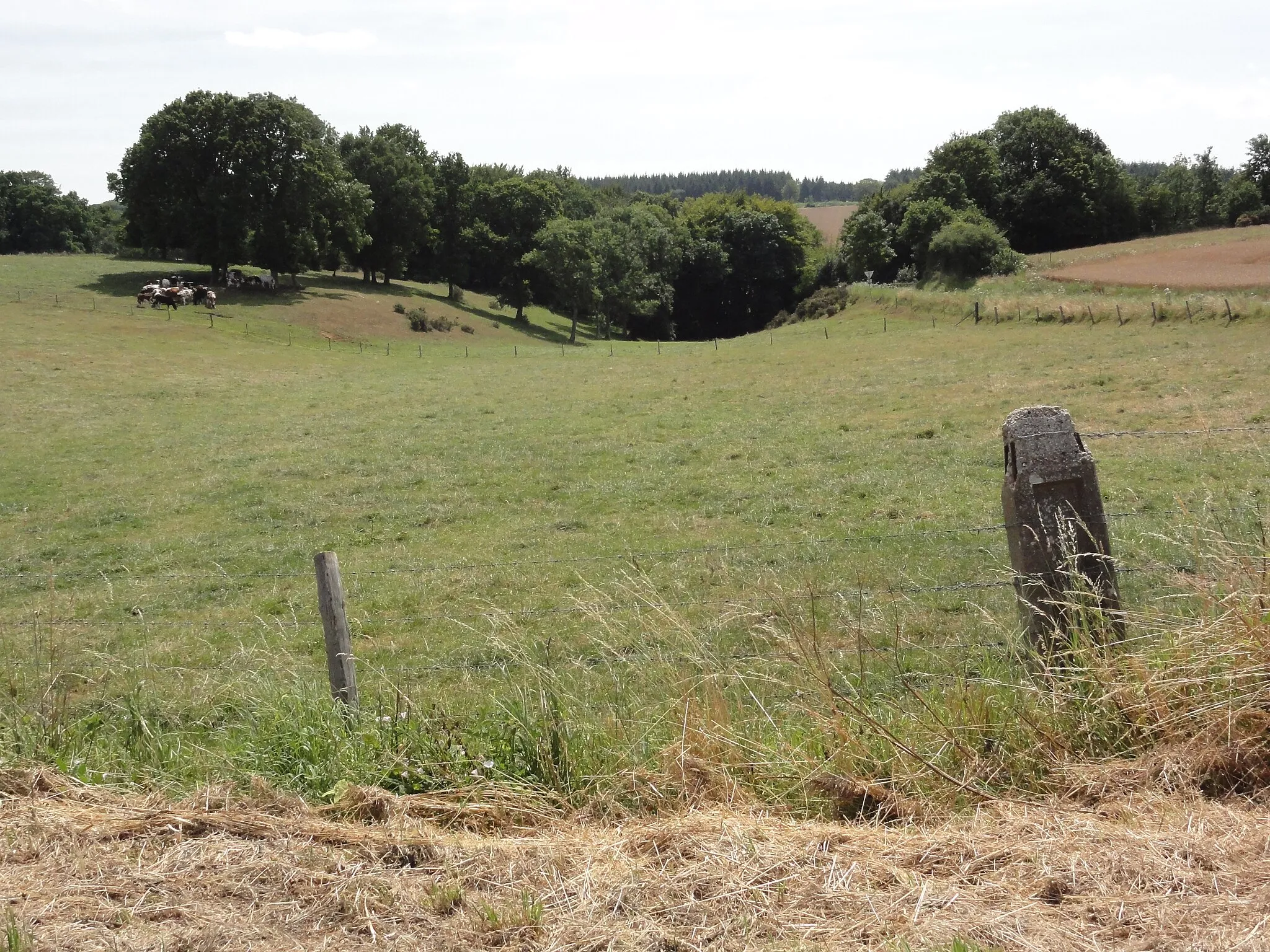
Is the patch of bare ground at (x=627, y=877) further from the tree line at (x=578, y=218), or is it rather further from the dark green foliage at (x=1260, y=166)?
the dark green foliage at (x=1260, y=166)

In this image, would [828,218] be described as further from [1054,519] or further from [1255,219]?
[1054,519]

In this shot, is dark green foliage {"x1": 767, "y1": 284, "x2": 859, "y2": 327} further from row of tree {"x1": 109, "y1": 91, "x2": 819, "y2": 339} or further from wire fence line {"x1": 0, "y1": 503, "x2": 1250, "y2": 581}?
wire fence line {"x1": 0, "y1": 503, "x2": 1250, "y2": 581}

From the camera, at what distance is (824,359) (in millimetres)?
41156

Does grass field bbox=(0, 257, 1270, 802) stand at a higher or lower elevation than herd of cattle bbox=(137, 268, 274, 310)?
lower

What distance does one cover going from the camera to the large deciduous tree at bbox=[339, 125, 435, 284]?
78.8 metres

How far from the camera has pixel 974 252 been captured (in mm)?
68562

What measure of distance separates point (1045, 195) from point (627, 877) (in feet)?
320

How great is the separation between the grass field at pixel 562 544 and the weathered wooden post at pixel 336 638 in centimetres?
16

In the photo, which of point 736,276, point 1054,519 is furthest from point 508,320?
point 1054,519

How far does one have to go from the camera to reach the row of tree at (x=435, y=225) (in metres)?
64.9

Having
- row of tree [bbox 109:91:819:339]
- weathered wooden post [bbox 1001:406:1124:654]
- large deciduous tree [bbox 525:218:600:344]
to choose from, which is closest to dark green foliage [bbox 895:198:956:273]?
row of tree [bbox 109:91:819:339]

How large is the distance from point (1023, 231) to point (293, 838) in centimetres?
9791

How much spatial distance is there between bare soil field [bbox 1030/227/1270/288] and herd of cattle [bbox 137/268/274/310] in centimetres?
5025

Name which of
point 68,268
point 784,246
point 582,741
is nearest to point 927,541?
point 582,741
